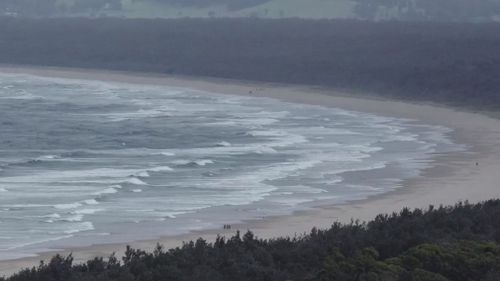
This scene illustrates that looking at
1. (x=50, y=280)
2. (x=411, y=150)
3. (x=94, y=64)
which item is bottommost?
(x=50, y=280)

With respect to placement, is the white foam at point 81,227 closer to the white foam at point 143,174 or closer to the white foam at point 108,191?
the white foam at point 108,191

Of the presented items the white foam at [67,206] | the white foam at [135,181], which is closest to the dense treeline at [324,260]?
the white foam at [67,206]

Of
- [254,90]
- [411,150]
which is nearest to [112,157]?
[411,150]

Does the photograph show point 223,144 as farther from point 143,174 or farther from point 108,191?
point 108,191

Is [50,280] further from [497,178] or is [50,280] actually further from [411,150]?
[411,150]

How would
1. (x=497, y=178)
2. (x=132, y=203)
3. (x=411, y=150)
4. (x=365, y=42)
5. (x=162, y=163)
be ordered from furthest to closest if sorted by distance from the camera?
(x=365, y=42)
(x=411, y=150)
(x=162, y=163)
(x=497, y=178)
(x=132, y=203)

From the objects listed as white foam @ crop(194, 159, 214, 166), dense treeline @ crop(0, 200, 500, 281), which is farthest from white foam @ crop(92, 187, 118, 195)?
dense treeline @ crop(0, 200, 500, 281)

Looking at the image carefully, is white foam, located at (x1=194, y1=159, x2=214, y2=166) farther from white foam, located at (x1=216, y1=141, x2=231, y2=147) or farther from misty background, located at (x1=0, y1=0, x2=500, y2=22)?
misty background, located at (x1=0, y1=0, x2=500, y2=22)
